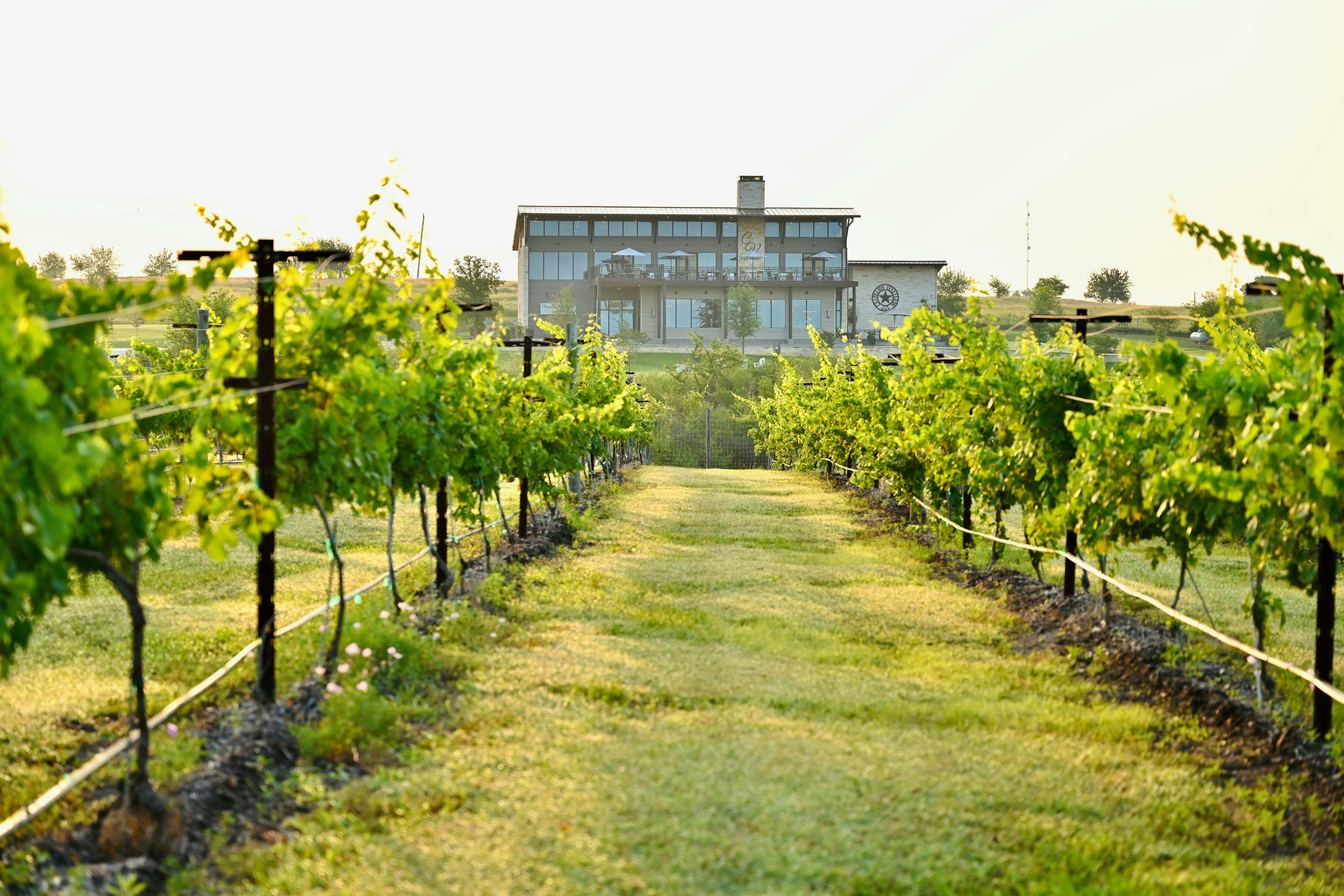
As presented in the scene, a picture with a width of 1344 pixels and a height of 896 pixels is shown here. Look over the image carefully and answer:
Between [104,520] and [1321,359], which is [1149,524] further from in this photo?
[104,520]

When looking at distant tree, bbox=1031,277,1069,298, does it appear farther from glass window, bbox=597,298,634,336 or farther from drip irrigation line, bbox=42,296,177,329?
Result: drip irrigation line, bbox=42,296,177,329

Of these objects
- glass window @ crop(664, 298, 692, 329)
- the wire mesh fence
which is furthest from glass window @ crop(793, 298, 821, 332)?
the wire mesh fence

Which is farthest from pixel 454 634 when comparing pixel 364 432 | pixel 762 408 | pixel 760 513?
pixel 762 408

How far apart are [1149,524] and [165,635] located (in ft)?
21.4

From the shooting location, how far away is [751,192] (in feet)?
190

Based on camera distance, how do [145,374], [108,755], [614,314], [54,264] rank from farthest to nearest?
[54,264]
[614,314]
[145,374]
[108,755]

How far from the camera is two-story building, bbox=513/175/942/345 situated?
5584 centimetres

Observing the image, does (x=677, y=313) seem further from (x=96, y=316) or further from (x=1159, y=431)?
(x=96, y=316)

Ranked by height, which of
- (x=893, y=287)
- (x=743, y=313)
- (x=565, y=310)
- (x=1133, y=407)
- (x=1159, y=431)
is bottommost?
(x=1159, y=431)

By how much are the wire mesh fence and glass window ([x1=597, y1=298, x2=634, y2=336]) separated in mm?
21819

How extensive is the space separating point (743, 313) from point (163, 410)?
1862 inches

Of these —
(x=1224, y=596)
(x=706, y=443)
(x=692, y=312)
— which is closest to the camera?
(x=1224, y=596)

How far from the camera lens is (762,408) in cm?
3067

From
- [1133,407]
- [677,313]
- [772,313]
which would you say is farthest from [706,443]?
[772,313]
